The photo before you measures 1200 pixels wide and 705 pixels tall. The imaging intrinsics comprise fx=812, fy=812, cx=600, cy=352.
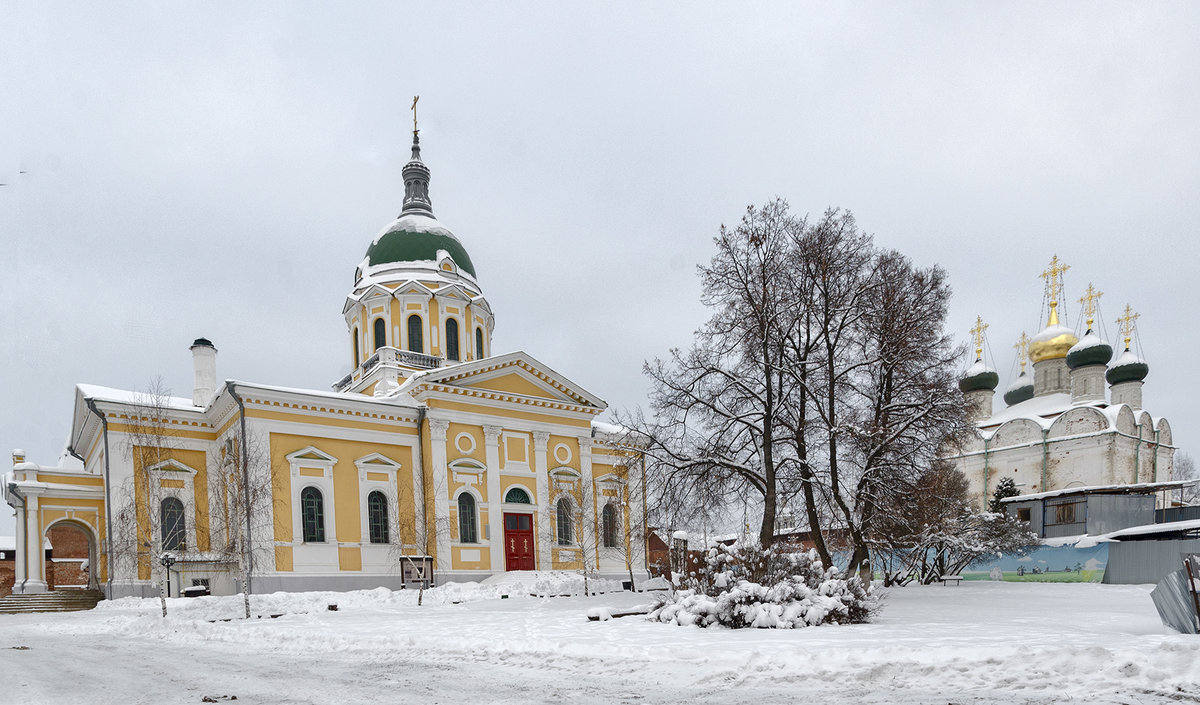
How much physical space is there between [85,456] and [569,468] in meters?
19.8

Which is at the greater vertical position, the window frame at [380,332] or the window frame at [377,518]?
the window frame at [380,332]

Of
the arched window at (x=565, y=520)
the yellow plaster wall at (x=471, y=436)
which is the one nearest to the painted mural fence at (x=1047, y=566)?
the arched window at (x=565, y=520)

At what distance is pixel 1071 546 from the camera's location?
3061 cm

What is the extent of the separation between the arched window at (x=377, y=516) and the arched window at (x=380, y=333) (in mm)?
8297

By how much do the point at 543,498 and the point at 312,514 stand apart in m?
8.72

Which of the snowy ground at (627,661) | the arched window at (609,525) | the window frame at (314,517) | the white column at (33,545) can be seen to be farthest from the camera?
the arched window at (609,525)

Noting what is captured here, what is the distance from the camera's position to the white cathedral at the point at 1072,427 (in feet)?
150

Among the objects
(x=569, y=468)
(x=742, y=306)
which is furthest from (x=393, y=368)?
(x=742, y=306)

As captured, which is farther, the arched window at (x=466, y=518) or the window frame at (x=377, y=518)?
the arched window at (x=466, y=518)

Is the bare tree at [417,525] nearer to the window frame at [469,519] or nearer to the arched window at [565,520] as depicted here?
the window frame at [469,519]

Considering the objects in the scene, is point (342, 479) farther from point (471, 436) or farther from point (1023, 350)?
point (1023, 350)

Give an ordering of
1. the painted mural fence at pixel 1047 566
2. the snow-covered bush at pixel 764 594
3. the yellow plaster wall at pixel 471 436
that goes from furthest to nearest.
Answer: the yellow plaster wall at pixel 471 436 < the painted mural fence at pixel 1047 566 < the snow-covered bush at pixel 764 594

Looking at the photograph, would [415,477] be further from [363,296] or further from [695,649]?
[695,649]

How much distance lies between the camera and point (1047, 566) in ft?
103
